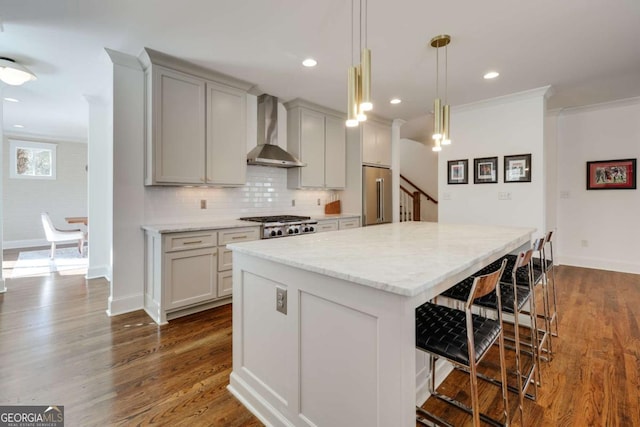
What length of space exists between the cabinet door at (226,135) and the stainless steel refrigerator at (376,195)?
2.16 metres

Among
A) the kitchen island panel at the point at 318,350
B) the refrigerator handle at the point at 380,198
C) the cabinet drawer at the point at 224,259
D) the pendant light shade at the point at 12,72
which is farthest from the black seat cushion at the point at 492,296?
the pendant light shade at the point at 12,72

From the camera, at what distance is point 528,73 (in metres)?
3.41

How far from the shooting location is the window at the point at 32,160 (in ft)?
21.4

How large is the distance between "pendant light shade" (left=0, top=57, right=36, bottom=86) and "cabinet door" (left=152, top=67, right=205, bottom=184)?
1.40 metres

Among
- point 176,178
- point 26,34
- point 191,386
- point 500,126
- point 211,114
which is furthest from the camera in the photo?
point 500,126

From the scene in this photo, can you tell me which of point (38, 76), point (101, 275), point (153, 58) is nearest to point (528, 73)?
point (153, 58)

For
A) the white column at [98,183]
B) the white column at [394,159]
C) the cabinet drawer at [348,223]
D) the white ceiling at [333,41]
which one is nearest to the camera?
the white ceiling at [333,41]

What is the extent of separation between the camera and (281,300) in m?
1.53

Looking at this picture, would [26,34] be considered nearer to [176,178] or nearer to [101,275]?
[176,178]

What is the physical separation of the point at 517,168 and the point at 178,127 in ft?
14.3

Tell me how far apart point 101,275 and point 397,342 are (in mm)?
4763

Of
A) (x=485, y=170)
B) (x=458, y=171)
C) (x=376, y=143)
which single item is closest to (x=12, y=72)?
(x=376, y=143)

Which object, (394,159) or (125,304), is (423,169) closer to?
(394,159)

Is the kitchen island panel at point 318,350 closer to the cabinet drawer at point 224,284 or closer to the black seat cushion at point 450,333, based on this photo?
the black seat cushion at point 450,333
